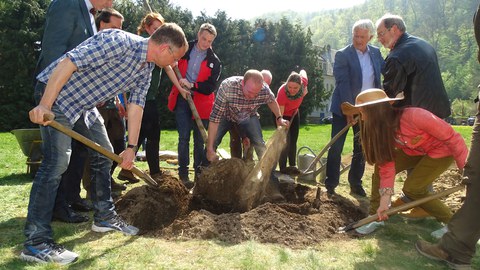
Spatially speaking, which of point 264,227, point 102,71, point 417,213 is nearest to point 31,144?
point 102,71

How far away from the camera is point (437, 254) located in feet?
10.9

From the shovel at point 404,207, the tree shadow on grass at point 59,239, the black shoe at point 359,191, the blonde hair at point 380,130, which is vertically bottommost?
the black shoe at point 359,191

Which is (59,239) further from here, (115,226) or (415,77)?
(415,77)

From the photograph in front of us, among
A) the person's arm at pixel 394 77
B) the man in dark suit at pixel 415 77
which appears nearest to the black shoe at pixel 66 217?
the man in dark suit at pixel 415 77

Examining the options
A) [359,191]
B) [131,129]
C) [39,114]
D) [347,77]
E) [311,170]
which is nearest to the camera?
[39,114]

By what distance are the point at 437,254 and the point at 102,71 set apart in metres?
3.05

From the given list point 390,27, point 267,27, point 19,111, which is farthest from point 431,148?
point 267,27

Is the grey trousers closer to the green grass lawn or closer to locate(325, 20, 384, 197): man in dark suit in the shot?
the green grass lawn

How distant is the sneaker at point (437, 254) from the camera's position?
315 centimetres

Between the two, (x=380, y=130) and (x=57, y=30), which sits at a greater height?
(x=57, y=30)

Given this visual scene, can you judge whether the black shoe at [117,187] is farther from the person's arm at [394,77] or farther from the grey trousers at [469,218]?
the grey trousers at [469,218]

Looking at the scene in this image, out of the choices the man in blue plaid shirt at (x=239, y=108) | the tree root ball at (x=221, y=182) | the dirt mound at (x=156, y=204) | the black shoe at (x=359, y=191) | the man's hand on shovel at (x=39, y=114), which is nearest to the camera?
the man's hand on shovel at (x=39, y=114)

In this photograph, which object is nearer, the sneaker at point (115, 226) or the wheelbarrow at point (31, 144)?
the sneaker at point (115, 226)

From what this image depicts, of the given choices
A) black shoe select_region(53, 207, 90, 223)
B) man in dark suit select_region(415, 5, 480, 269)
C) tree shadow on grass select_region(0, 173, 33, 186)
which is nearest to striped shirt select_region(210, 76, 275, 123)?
black shoe select_region(53, 207, 90, 223)
